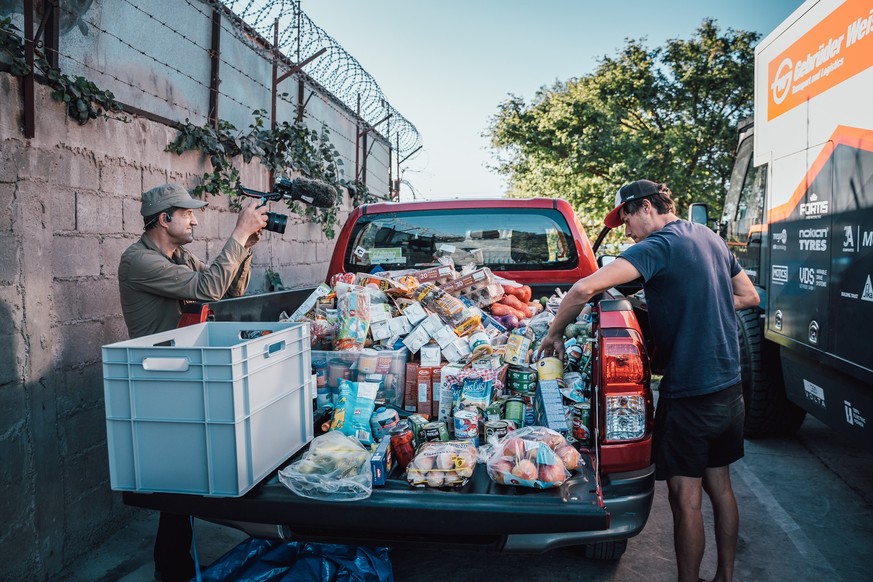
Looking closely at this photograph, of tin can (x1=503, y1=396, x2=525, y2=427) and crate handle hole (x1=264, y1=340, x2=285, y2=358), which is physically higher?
crate handle hole (x1=264, y1=340, x2=285, y2=358)

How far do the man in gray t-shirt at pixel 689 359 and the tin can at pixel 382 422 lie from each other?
877mm

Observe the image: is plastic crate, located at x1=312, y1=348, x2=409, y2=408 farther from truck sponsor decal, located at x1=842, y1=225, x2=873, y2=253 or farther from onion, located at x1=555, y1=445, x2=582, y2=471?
truck sponsor decal, located at x1=842, y1=225, x2=873, y2=253

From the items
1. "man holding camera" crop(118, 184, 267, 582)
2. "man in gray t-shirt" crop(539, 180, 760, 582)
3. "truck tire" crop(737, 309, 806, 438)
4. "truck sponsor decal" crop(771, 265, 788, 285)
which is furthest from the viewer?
"truck tire" crop(737, 309, 806, 438)

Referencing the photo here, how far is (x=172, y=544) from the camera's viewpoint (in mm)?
3000

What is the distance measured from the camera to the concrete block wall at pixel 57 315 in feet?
9.43

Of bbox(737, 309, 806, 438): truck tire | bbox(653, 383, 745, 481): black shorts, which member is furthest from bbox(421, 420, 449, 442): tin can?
bbox(737, 309, 806, 438): truck tire

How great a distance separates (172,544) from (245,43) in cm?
481

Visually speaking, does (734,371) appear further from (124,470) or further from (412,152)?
(412,152)

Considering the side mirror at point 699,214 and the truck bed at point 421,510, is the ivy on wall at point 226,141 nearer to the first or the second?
the truck bed at point 421,510

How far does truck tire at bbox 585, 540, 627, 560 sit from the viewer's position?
3.20m

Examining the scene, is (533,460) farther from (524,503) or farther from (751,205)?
(751,205)

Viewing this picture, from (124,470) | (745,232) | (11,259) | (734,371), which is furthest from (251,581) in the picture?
(745,232)

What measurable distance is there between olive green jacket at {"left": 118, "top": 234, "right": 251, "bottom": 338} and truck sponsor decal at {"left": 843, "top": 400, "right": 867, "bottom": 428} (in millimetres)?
3179

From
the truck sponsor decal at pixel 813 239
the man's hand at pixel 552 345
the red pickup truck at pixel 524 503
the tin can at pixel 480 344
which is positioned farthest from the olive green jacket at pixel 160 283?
the truck sponsor decal at pixel 813 239
